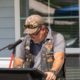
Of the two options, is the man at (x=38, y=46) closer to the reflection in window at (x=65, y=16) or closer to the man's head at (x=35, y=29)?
the man's head at (x=35, y=29)

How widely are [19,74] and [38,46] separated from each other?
4.53 ft

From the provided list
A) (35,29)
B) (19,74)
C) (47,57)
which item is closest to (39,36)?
(35,29)

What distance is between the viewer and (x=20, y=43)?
380cm

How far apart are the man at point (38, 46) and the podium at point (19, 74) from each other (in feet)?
3.74

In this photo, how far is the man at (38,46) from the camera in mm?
3646

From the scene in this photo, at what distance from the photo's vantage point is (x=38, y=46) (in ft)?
12.4

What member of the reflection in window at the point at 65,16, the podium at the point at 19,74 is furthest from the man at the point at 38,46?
the reflection in window at the point at 65,16

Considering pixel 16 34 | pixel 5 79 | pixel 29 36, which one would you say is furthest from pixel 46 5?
pixel 5 79

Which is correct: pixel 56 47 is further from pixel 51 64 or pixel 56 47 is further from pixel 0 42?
pixel 0 42

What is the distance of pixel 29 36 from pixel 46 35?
17 centimetres

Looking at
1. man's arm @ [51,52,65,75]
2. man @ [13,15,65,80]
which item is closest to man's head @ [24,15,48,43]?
man @ [13,15,65,80]

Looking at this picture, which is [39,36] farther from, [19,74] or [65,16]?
[65,16]

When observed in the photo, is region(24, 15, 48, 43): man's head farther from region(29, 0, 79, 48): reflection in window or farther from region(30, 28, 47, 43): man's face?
region(29, 0, 79, 48): reflection in window

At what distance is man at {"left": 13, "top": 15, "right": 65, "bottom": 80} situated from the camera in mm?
3646
